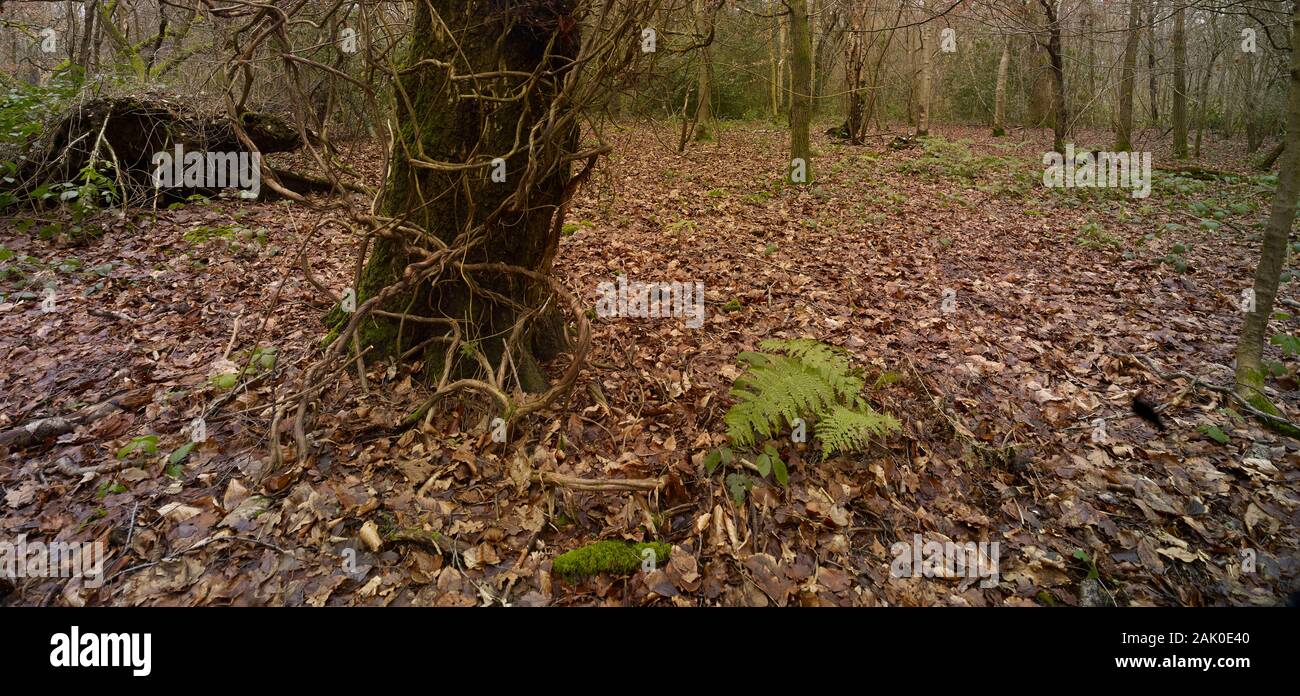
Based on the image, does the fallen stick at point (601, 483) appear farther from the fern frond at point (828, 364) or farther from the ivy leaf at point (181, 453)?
the ivy leaf at point (181, 453)

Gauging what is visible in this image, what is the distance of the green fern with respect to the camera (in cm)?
324

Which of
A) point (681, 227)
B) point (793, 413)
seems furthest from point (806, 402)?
point (681, 227)

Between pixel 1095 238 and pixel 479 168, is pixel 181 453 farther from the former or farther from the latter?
pixel 1095 238

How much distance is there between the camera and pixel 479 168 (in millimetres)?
3564

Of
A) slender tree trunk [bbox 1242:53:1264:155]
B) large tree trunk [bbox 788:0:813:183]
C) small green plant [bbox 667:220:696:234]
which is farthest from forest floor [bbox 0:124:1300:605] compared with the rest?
slender tree trunk [bbox 1242:53:1264:155]

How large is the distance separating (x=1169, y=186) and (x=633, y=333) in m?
11.2
